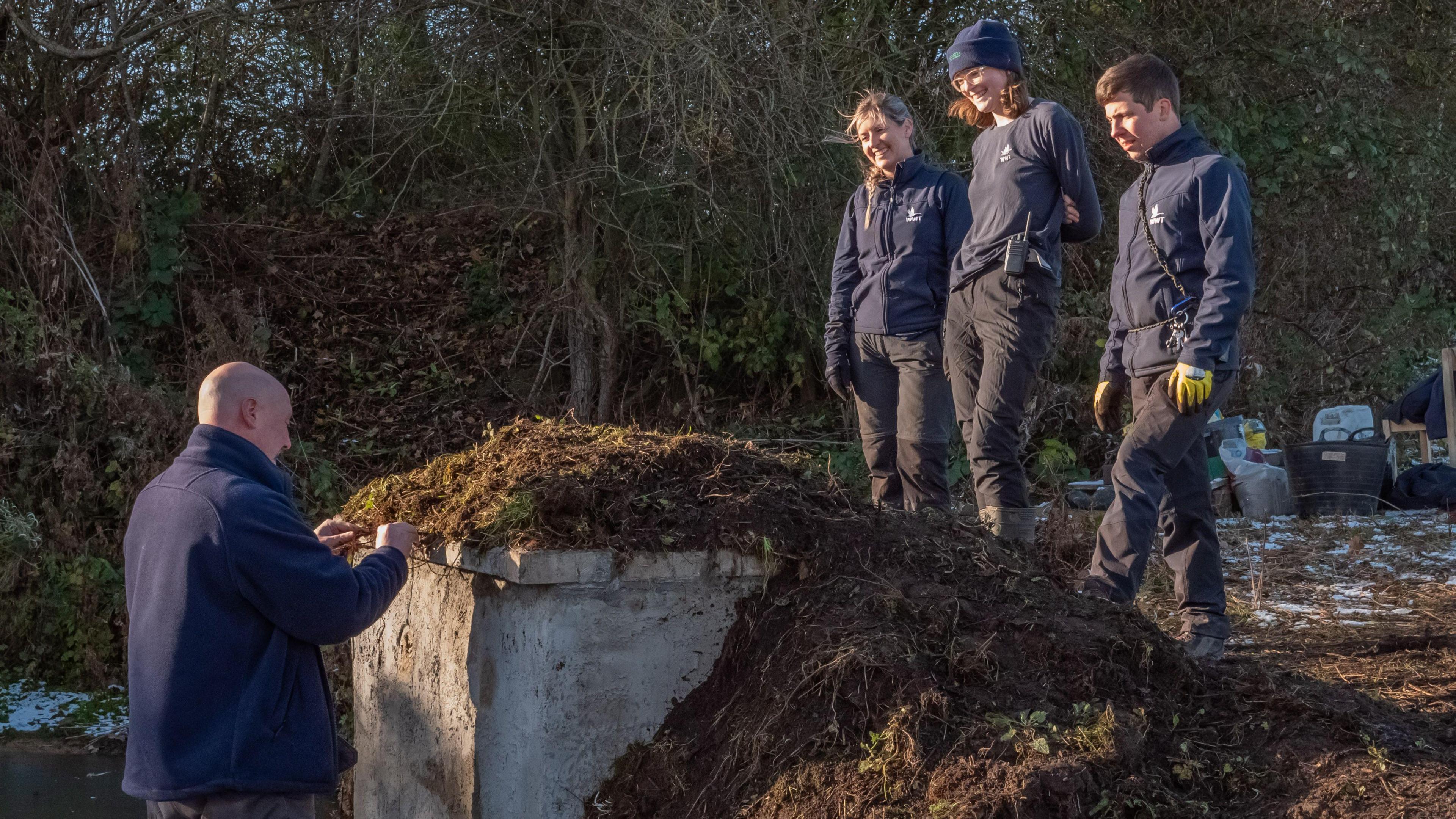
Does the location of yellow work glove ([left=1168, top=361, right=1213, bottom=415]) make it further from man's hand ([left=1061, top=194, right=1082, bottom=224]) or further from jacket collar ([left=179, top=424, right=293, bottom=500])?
jacket collar ([left=179, top=424, right=293, bottom=500])

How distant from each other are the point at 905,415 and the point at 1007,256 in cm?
80

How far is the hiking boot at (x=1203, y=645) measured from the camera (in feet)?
13.0

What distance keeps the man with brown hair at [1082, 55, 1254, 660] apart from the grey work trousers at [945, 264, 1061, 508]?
269 mm

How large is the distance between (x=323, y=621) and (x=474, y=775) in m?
0.70

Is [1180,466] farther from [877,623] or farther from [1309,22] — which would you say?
[1309,22]

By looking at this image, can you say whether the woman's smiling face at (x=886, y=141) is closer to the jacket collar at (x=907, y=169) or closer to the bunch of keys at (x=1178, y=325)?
the jacket collar at (x=907, y=169)

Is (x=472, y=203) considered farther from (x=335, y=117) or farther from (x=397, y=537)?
(x=397, y=537)

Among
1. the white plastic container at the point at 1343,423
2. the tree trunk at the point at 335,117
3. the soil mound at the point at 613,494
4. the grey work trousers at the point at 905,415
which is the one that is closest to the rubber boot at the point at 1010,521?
the grey work trousers at the point at 905,415

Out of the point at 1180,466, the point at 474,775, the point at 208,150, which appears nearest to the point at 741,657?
the point at 474,775

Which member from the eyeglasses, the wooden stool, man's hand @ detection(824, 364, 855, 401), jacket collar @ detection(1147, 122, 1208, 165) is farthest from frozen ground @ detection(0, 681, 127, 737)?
the wooden stool

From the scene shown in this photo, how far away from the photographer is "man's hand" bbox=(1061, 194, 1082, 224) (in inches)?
181

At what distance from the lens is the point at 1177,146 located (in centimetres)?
415

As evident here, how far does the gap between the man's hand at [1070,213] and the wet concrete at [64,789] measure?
3613 millimetres

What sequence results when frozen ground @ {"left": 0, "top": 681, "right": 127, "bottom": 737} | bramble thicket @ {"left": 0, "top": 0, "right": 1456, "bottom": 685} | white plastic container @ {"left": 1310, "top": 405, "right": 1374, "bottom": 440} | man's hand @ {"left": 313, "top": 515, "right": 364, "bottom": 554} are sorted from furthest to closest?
white plastic container @ {"left": 1310, "top": 405, "right": 1374, "bottom": 440} < bramble thicket @ {"left": 0, "top": 0, "right": 1456, "bottom": 685} < frozen ground @ {"left": 0, "top": 681, "right": 127, "bottom": 737} < man's hand @ {"left": 313, "top": 515, "right": 364, "bottom": 554}
